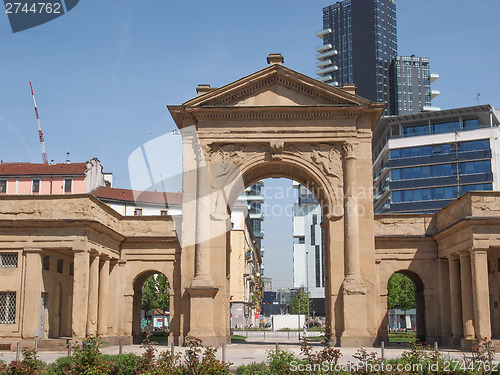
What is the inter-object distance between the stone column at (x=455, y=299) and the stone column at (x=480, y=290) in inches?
156

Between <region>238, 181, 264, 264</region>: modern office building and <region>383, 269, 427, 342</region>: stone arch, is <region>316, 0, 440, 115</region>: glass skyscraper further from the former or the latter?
<region>383, 269, 427, 342</region>: stone arch

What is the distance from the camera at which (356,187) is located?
4056cm

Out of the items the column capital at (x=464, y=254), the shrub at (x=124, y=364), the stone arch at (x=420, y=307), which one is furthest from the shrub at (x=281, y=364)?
the stone arch at (x=420, y=307)

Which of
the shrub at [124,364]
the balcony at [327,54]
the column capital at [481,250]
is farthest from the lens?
the balcony at [327,54]

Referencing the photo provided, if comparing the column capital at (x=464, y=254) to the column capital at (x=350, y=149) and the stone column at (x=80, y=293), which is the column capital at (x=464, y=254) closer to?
the column capital at (x=350, y=149)

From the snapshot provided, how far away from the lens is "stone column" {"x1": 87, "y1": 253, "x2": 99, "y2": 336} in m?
37.8

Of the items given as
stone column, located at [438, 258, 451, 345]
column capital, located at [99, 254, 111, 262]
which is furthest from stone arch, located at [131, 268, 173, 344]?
stone column, located at [438, 258, 451, 345]

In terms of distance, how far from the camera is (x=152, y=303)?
7619 centimetres

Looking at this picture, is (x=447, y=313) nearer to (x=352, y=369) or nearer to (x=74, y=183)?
(x=352, y=369)

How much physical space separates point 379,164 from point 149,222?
78446 millimetres

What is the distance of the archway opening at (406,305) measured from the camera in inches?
1788

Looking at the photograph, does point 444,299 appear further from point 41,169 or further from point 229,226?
point 41,169

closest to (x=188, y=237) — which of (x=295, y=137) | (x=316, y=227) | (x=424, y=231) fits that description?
(x=295, y=137)

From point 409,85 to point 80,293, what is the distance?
499 feet
